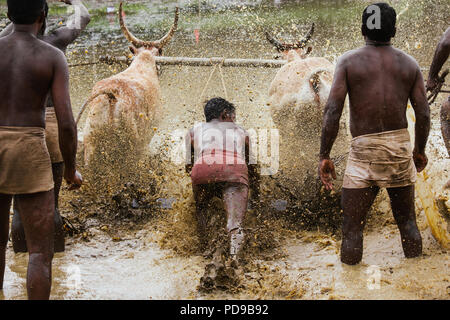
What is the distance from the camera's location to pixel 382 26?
3.69m

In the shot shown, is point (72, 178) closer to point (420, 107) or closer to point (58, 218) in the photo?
point (58, 218)

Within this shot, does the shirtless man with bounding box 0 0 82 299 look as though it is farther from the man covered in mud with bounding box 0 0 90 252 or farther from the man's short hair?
the man covered in mud with bounding box 0 0 90 252

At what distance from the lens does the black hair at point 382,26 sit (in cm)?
369

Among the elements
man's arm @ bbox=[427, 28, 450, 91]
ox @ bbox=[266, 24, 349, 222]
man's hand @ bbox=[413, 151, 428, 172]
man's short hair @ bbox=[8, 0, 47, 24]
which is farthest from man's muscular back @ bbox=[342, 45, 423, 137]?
man's short hair @ bbox=[8, 0, 47, 24]

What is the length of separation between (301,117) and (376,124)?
2.40 metres

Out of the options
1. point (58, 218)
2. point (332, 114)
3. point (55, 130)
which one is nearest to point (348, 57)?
point (332, 114)

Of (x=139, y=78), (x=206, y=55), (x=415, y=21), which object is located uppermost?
(x=415, y=21)

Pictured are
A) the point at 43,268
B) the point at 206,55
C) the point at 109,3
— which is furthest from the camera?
the point at 109,3

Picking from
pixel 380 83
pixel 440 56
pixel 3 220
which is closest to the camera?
pixel 3 220

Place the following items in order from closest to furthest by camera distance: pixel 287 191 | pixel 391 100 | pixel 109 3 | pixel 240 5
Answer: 1. pixel 391 100
2. pixel 287 191
3. pixel 240 5
4. pixel 109 3
